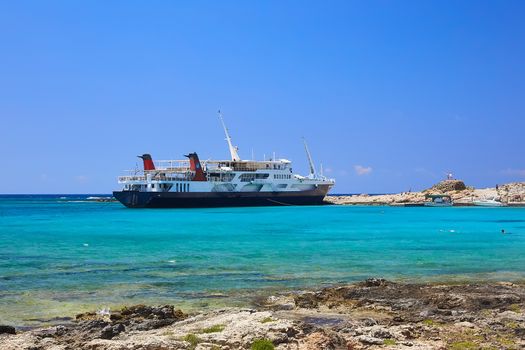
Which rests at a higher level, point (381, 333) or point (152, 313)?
point (381, 333)

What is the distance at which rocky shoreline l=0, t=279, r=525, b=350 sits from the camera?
9070 millimetres

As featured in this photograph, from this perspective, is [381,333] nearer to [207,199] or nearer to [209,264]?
[209,264]

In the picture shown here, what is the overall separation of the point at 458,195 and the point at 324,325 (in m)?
98.4

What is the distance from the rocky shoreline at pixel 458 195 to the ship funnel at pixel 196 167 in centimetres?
3380

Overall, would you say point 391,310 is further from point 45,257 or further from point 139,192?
point 139,192

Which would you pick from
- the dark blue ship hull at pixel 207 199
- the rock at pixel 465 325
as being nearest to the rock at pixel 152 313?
the rock at pixel 465 325

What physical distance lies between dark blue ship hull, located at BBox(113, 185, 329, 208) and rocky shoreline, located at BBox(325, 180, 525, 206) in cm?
1908

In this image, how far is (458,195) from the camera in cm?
10394

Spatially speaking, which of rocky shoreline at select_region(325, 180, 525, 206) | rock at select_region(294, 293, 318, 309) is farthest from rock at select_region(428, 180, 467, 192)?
rock at select_region(294, 293, 318, 309)

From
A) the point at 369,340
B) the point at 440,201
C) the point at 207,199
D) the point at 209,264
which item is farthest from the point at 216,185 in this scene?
the point at 369,340

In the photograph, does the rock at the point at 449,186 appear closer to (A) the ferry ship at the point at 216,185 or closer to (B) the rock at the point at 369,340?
(A) the ferry ship at the point at 216,185

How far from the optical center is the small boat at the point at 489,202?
90875 millimetres

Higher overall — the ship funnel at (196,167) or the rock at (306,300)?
the ship funnel at (196,167)

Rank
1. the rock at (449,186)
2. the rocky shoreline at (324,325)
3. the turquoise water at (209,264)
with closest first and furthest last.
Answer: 1. the rocky shoreline at (324,325)
2. the turquoise water at (209,264)
3. the rock at (449,186)
